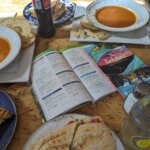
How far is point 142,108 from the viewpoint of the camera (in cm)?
57

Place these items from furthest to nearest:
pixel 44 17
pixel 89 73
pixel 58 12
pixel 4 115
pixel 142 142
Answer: pixel 58 12, pixel 44 17, pixel 89 73, pixel 4 115, pixel 142 142

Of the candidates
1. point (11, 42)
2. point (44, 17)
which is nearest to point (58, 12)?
point (44, 17)

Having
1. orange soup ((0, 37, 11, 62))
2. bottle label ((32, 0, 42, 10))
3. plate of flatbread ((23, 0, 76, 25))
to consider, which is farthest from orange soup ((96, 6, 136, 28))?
orange soup ((0, 37, 11, 62))

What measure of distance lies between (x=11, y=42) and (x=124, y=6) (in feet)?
1.59

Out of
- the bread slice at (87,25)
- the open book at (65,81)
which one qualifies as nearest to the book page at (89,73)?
the open book at (65,81)

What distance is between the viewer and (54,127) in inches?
26.1

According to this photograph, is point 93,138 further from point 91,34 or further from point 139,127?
point 91,34

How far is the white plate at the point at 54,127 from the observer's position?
0.63 metres

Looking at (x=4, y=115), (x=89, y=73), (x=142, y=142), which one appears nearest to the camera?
(x=142, y=142)

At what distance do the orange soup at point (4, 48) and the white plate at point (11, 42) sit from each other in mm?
13

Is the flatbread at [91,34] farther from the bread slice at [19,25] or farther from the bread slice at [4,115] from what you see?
the bread slice at [4,115]

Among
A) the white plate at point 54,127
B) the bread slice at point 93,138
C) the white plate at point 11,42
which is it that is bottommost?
the white plate at point 54,127


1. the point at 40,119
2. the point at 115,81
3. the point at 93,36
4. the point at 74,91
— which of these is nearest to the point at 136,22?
the point at 93,36

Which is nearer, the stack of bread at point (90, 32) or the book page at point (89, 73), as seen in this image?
the book page at point (89, 73)
